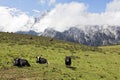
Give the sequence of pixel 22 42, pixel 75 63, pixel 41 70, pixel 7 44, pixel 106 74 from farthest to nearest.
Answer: pixel 22 42, pixel 7 44, pixel 75 63, pixel 106 74, pixel 41 70

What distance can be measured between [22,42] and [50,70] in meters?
29.6

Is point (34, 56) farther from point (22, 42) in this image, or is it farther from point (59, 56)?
point (22, 42)

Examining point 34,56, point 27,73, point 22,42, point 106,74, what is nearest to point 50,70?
point 27,73

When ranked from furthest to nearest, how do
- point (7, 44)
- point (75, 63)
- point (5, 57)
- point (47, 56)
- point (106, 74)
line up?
point (7, 44) → point (47, 56) → point (75, 63) → point (5, 57) → point (106, 74)

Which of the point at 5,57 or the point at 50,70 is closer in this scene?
the point at 50,70

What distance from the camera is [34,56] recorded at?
52812mm

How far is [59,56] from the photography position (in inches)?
2229

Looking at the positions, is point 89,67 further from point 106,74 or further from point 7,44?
point 7,44

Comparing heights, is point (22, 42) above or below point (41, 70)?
above

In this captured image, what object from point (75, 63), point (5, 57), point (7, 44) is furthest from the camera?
point (7, 44)

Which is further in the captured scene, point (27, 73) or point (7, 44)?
point (7, 44)

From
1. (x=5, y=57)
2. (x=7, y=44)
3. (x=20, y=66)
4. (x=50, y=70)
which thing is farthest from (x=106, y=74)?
(x=7, y=44)

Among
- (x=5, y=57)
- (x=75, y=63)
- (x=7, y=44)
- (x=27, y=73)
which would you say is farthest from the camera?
(x=7, y=44)

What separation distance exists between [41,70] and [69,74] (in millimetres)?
3944
